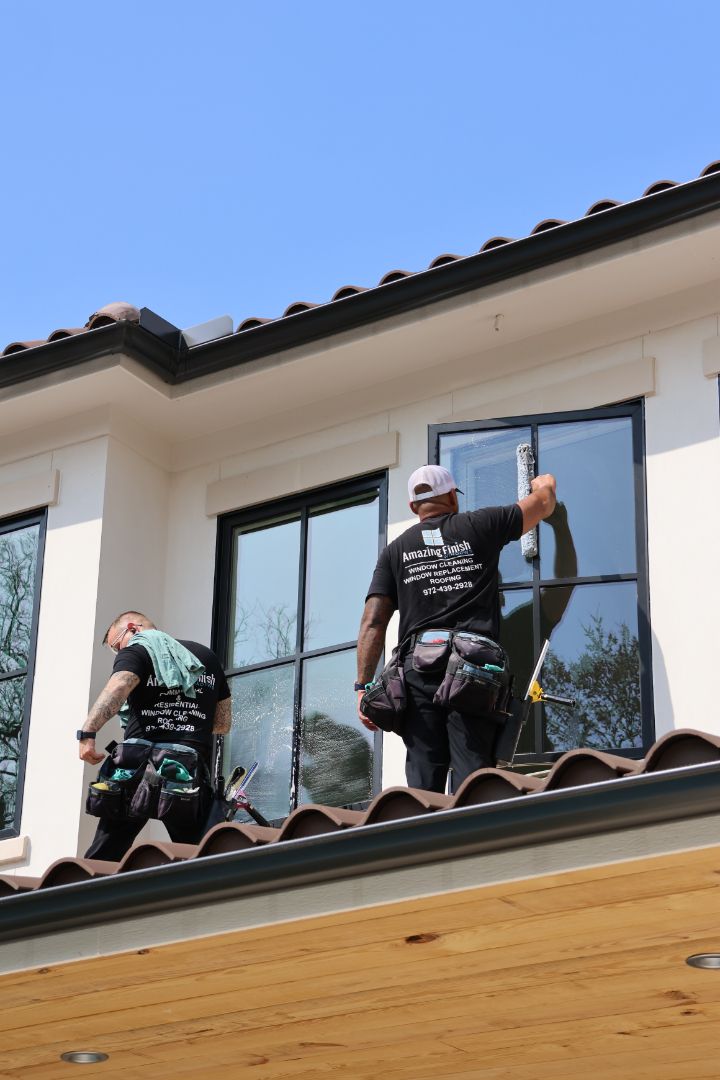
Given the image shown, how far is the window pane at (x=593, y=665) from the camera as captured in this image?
738cm

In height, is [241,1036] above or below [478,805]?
below

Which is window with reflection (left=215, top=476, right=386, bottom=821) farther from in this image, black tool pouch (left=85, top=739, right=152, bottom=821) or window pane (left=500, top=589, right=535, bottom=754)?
black tool pouch (left=85, top=739, right=152, bottom=821)

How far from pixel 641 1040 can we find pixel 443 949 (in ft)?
3.06

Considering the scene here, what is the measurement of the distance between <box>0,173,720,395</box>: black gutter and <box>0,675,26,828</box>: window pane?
5.35 feet

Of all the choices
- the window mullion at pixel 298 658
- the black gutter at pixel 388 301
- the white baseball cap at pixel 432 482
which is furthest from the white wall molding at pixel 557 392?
the white baseball cap at pixel 432 482

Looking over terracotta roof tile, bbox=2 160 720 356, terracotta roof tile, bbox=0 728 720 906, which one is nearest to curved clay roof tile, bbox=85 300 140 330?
terracotta roof tile, bbox=2 160 720 356

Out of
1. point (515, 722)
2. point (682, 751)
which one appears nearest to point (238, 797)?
point (515, 722)

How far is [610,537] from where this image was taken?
7727 millimetres

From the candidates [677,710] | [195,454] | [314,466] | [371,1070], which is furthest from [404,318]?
[371,1070]

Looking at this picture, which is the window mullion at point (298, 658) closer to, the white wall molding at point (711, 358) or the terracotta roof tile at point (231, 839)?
the white wall molding at point (711, 358)

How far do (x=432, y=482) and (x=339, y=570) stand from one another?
1.61 metres

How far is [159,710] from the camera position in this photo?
7473mm

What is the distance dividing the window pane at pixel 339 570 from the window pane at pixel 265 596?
0.10m

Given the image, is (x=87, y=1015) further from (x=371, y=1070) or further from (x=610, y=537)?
(x=610, y=537)
